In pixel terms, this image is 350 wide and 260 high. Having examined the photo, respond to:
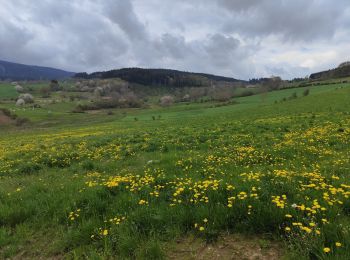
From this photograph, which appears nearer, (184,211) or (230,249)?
(230,249)

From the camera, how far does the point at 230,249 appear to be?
561 centimetres

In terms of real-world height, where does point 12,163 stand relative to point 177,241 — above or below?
below

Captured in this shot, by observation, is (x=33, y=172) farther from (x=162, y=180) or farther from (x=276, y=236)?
(x=276, y=236)

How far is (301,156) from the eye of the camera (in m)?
11.2

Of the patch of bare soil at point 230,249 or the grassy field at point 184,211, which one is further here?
the grassy field at point 184,211

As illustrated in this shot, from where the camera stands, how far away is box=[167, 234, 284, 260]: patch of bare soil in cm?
536

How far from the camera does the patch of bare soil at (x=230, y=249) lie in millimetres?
5363

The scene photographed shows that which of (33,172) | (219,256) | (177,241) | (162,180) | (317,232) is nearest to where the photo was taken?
(317,232)

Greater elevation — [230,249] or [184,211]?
[184,211]

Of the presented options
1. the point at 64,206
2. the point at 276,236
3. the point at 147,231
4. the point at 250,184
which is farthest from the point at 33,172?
the point at 276,236

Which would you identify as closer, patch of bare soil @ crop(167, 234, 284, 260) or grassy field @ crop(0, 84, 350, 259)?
patch of bare soil @ crop(167, 234, 284, 260)

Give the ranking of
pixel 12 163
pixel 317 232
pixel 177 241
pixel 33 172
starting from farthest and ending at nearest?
pixel 12 163 → pixel 33 172 → pixel 177 241 → pixel 317 232

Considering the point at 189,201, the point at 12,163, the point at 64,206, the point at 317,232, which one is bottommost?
the point at 12,163

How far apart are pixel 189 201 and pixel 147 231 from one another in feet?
4.46
